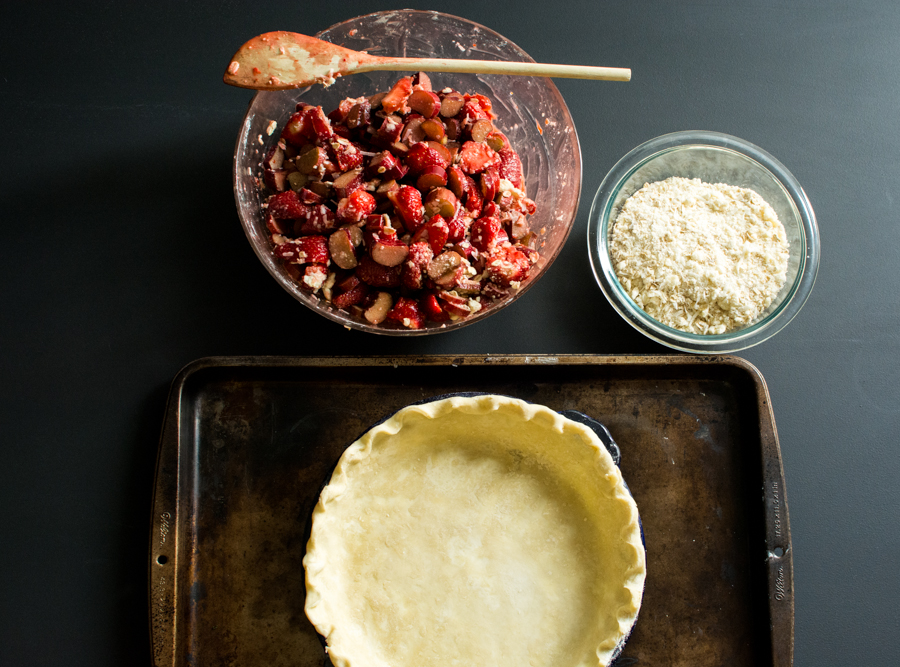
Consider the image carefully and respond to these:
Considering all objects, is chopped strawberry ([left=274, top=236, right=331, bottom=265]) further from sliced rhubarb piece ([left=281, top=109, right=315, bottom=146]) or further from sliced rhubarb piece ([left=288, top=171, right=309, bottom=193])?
sliced rhubarb piece ([left=281, top=109, right=315, bottom=146])

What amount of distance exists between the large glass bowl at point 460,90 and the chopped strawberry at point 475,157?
0.66 ft

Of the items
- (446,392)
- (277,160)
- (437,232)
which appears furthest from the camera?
(446,392)

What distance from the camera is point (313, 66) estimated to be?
1.29 meters

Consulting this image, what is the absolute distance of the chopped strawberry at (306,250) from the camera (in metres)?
1.29

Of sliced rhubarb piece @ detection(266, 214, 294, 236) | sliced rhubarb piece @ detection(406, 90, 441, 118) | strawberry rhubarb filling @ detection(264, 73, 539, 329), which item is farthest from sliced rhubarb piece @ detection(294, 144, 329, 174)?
sliced rhubarb piece @ detection(406, 90, 441, 118)

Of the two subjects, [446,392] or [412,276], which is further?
[446,392]

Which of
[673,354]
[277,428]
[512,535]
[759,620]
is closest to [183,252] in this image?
[277,428]

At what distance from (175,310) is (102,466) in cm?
42

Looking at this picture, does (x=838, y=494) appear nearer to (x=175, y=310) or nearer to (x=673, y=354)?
(x=673, y=354)

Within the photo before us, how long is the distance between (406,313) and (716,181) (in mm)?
869

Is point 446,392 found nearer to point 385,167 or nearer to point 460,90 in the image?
point 385,167

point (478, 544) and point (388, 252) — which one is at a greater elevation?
point (388, 252)

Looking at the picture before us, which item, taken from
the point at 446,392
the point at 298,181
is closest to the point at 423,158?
the point at 298,181

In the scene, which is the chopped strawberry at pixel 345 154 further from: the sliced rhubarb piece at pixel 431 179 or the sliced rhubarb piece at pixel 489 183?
the sliced rhubarb piece at pixel 489 183
